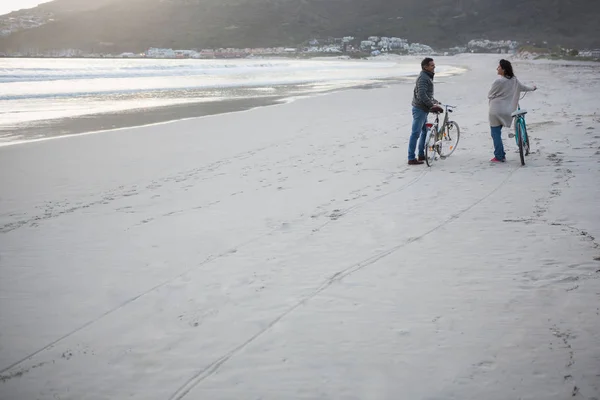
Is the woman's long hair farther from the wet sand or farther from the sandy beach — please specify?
the wet sand

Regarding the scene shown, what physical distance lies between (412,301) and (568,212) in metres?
3.13

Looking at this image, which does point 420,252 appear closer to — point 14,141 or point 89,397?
point 89,397

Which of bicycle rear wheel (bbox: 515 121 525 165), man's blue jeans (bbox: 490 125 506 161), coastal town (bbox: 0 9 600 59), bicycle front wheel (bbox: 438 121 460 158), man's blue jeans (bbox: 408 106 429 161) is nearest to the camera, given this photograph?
bicycle rear wheel (bbox: 515 121 525 165)

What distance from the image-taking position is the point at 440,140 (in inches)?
365

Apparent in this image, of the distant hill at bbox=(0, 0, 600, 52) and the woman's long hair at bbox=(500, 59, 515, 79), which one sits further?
the distant hill at bbox=(0, 0, 600, 52)

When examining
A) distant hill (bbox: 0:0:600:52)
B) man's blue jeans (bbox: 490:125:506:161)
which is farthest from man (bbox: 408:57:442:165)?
distant hill (bbox: 0:0:600:52)

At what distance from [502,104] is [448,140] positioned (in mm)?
1201

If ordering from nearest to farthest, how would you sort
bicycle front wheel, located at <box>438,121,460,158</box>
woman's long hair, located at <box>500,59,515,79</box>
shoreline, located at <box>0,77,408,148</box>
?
woman's long hair, located at <box>500,59,515,79</box> → bicycle front wheel, located at <box>438,121,460,158</box> → shoreline, located at <box>0,77,408,148</box>

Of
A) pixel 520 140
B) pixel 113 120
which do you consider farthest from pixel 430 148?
pixel 113 120

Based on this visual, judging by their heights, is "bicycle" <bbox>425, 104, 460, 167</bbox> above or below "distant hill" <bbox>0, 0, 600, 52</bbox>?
below

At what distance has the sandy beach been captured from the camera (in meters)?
3.10

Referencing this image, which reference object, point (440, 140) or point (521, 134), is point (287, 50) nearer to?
point (440, 140)

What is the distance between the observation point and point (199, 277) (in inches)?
180

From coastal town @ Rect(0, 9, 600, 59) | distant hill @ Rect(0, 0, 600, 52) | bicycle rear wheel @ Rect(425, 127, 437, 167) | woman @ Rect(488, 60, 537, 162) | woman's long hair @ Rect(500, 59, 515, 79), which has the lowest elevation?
bicycle rear wheel @ Rect(425, 127, 437, 167)
